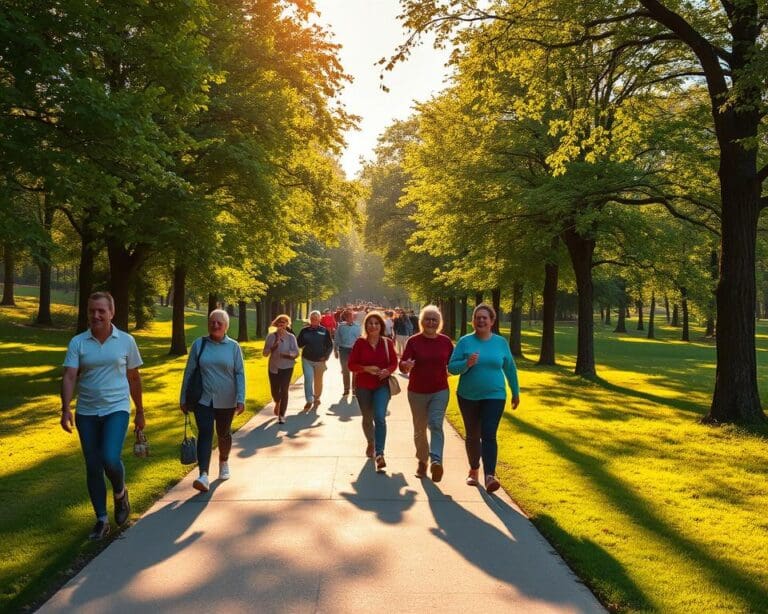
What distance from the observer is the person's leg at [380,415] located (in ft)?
23.9

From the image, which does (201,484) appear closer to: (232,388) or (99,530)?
(232,388)

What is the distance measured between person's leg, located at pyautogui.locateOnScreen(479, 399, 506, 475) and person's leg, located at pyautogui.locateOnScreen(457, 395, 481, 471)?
12cm

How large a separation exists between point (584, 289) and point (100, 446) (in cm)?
1582

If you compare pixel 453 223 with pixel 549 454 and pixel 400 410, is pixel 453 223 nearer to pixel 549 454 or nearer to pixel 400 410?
pixel 400 410

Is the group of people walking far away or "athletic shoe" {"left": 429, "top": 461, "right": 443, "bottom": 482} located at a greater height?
the group of people walking far away

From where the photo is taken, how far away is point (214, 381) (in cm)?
634

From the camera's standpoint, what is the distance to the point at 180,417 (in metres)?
11.1

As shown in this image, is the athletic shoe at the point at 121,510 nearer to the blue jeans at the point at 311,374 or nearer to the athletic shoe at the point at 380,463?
the athletic shoe at the point at 380,463

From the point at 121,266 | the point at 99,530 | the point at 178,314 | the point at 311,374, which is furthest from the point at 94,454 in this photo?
the point at 178,314

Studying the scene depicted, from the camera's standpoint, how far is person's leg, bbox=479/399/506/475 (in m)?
6.34

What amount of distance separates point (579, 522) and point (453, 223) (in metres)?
12.7

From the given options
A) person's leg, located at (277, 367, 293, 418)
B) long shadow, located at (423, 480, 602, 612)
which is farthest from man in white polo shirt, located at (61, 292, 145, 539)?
person's leg, located at (277, 367, 293, 418)

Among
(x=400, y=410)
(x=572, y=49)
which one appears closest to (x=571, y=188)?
(x=572, y=49)

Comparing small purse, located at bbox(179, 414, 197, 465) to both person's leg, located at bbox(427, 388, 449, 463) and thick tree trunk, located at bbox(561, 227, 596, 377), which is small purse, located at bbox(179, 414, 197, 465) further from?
thick tree trunk, located at bbox(561, 227, 596, 377)
